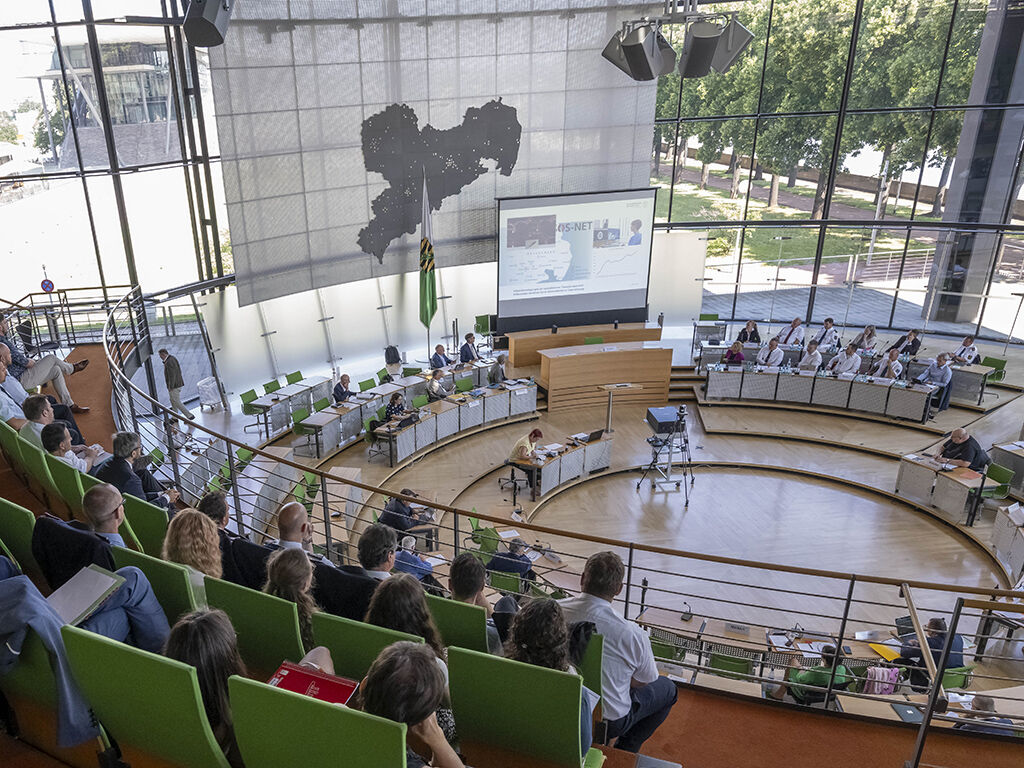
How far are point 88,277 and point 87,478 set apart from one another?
851cm

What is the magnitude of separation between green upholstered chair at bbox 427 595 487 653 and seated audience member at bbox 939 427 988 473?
9189 mm

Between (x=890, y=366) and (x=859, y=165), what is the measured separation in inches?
171

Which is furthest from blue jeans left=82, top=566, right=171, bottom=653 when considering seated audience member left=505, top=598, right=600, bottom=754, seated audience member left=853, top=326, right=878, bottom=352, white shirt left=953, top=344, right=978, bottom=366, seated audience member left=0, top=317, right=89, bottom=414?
white shirt left=953, top=344, right=978, bottom=366

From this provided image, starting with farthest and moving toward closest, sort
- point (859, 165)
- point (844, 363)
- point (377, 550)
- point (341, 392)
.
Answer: point (859, 165) → point (844, 363) → point (341, 392) → point (377, 550)

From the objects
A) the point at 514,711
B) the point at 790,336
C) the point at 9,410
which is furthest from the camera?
the point at 790,336

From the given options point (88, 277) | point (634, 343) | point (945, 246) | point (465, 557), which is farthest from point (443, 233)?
point (465, 557)

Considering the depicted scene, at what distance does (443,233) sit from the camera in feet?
44.4

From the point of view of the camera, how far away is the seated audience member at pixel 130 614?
2.58m

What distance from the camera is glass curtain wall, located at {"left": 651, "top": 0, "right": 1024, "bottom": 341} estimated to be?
530 inches

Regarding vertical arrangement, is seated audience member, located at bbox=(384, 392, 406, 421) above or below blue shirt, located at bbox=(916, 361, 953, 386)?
below

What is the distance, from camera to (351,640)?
2688 millimetres

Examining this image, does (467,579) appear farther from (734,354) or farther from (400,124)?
(734,354)

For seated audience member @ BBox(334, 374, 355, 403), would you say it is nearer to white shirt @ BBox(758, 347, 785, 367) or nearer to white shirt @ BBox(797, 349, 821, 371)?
white shirt @ BBox(758, 347, 785, 367)

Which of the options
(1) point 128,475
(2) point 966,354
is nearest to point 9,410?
(1) point 128,475
